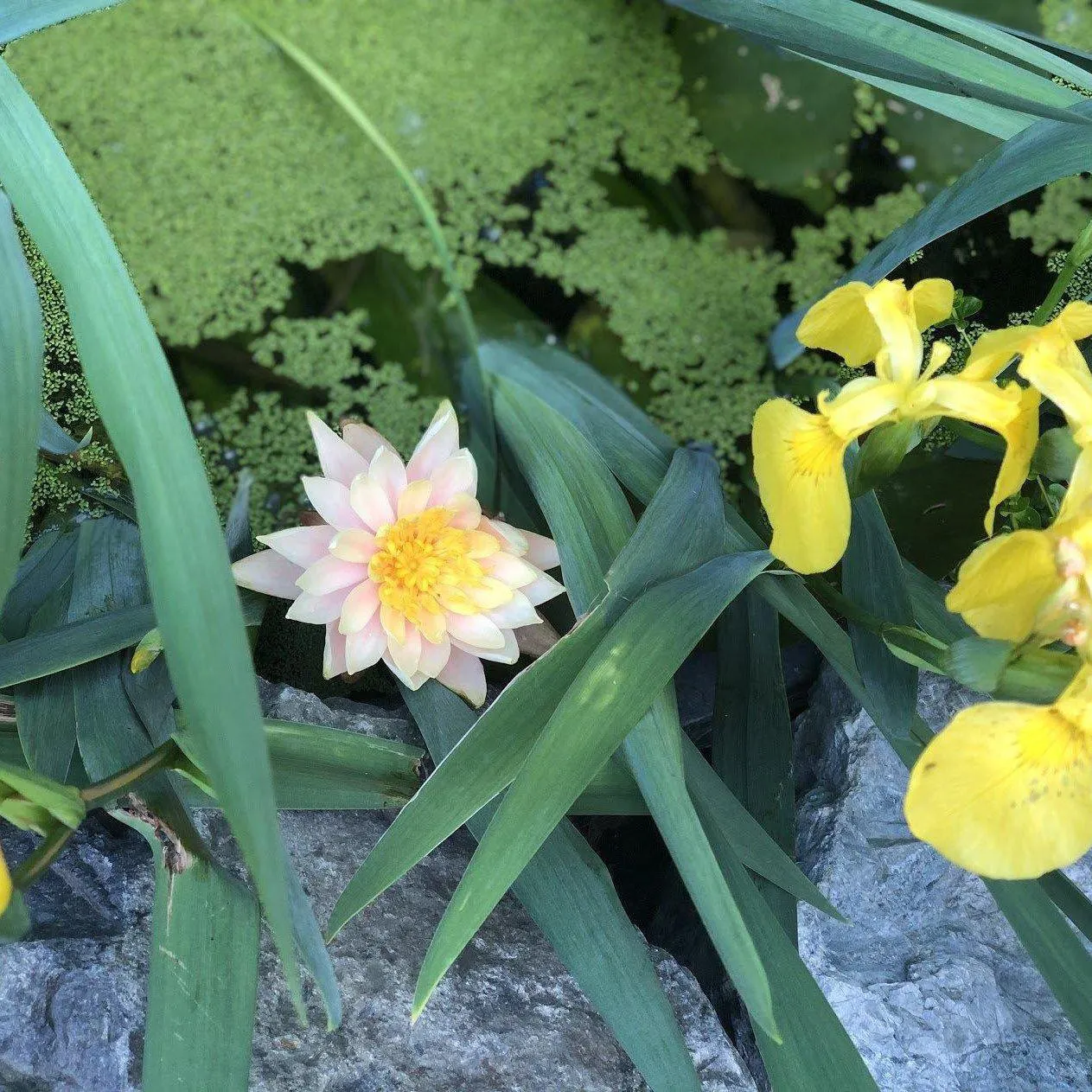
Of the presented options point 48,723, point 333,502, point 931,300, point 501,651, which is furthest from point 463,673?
point 931,300

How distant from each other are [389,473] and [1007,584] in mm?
324

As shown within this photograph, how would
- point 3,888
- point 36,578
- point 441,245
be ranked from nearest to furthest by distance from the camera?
point 3,888 < point 36,578 < point 441,245

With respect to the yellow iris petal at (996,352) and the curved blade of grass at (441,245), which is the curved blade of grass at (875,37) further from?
the curved blade of grass at (441,245)

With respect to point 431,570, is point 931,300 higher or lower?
higher

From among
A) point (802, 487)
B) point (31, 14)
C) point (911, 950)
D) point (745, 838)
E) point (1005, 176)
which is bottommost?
point (911, 950)

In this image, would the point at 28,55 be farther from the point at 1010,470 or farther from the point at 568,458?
the point at 1010,470

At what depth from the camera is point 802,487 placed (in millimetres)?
428

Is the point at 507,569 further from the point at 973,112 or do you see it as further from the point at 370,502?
the point at 973,112

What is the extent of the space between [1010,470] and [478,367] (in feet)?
1.71

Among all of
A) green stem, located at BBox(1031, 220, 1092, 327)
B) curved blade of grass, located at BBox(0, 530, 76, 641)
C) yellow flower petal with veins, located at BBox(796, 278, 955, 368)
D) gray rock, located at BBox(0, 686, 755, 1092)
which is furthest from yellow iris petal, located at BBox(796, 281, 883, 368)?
curved blade of grass, located at BBox(0, 530, 76, 641)

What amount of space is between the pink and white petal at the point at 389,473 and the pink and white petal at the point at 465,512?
0.03m

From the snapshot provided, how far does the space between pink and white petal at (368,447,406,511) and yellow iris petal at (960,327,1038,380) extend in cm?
30

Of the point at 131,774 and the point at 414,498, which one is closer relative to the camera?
the point at 131,774

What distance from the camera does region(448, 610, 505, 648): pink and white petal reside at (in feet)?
1.78
